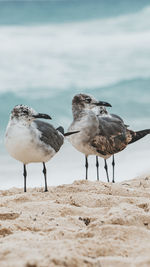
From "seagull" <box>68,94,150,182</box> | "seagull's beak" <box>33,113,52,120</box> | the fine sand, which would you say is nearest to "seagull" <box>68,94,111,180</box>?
"seagull" <box>68,94,150,182</box>

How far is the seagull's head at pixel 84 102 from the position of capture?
10719mm

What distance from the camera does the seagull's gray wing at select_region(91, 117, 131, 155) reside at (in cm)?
1038

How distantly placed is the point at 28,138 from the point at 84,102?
8.94 ft

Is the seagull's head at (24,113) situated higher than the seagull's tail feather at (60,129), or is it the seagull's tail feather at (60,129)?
the seagull's head at (24,113)

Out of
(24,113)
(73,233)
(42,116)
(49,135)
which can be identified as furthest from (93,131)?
(73,233)

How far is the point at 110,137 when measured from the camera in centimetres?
1075

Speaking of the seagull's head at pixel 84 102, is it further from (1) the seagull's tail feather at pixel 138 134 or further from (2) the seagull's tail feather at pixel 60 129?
(1) the seagull's tail feather at pixel 138 134

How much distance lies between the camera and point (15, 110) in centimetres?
868

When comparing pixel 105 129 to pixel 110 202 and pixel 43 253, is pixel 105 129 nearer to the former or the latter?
pixel 110 202

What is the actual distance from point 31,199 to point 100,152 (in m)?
3.49

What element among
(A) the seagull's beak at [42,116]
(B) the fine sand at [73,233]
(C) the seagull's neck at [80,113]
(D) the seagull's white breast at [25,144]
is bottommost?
(B) the fine sand at [73,233]

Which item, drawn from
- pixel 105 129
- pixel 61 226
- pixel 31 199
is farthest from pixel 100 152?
pixel 61 226

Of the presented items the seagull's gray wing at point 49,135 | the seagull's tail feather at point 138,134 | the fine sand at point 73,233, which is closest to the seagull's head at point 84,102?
the seagull's gray wing at point 49,135

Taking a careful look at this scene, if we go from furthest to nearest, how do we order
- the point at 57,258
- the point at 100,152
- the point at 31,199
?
the point at 100,152
the point at 31,199
the point at 57,258
